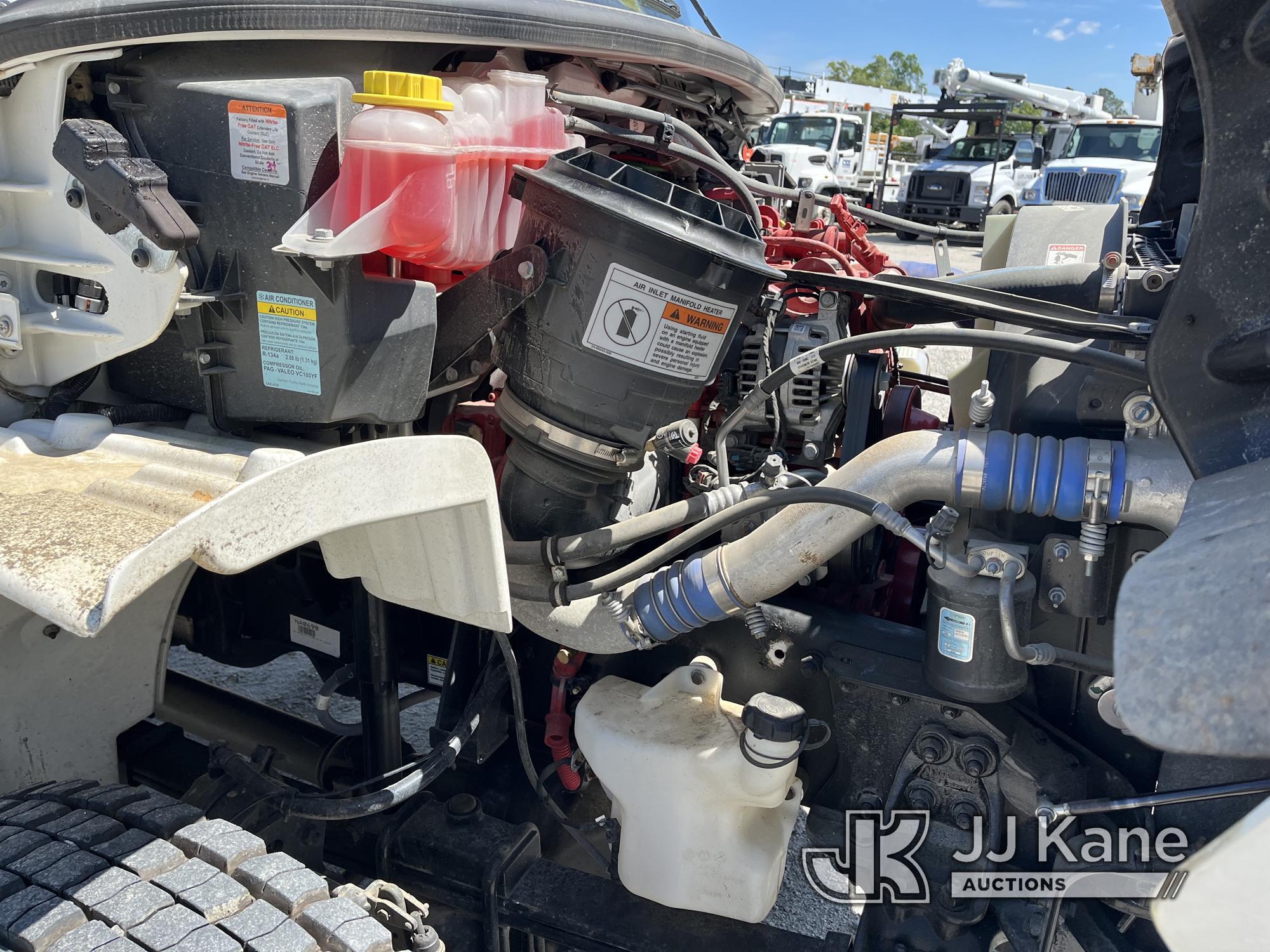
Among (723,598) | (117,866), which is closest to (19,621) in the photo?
(117,866)

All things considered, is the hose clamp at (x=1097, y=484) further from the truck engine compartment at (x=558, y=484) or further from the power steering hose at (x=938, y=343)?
the power steering hose at (x=938, y=343)

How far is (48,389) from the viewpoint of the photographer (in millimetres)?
1645

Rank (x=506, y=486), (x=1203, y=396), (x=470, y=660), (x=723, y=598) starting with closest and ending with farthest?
1. (x=1203, y=396)
2. (x=723, y=598)
3. (x=506, y=486)
4. (x=470, y=660)

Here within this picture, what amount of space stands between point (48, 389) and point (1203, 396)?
1.67m

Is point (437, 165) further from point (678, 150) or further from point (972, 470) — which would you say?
point (972, 470)

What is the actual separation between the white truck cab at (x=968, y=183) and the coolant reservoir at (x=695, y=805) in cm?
1728

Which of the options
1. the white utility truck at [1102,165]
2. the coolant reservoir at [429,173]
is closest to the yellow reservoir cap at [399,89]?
the coolant reservoir at [429,173]

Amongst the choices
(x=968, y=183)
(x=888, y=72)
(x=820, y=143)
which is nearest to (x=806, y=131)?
(x=820, y=143)

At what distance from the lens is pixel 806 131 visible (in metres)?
21.1

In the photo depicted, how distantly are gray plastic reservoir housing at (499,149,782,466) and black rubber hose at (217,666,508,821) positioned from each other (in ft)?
1.96

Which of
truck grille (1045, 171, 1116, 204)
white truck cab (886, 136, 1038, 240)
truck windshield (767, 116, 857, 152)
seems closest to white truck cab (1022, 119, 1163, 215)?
truck grille (1045, 171, 1116, 204)

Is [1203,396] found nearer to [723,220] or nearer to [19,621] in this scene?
[723,220]

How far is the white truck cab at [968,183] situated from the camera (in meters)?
18.1

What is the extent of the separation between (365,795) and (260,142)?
3.54 feet
